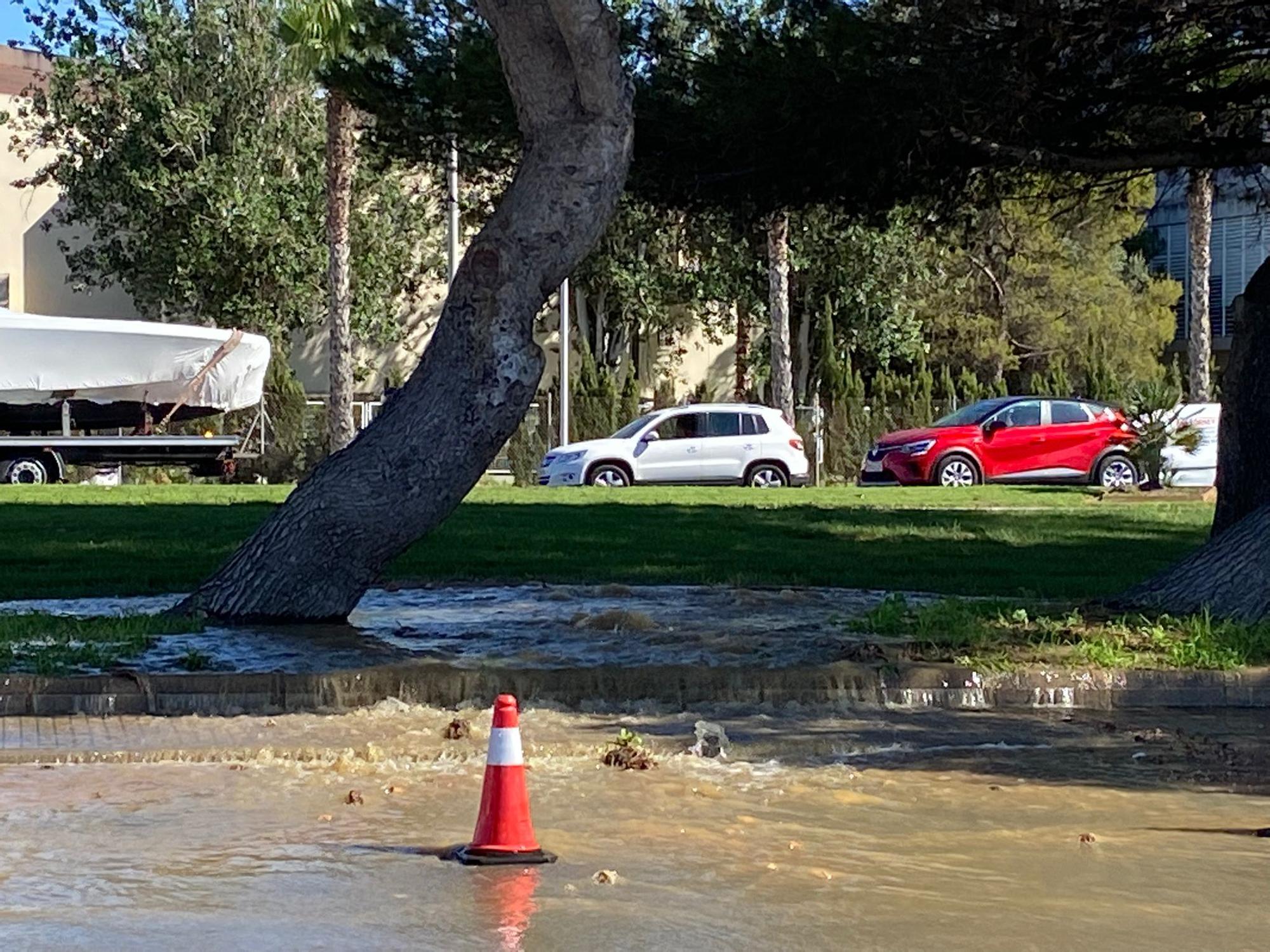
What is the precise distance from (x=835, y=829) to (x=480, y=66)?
8.26m

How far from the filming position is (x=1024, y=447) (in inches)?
1244

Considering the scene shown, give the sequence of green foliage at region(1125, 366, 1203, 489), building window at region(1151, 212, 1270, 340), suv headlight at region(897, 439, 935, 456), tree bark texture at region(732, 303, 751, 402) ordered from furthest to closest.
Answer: building window at region(1151, 212, 1270, 340)
tree bark texture at region(732, 303, 751, 402)
suv headlight at region(897, 439, 935, 456)
green foliage at region(1125, 366, 1203, 489)

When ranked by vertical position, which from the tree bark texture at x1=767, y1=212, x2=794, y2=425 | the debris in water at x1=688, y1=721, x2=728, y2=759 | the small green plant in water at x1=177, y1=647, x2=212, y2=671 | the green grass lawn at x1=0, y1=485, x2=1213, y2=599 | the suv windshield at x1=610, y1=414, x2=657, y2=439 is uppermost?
the tree bark texture at x1=767, y1=212, x2=794, y2=425

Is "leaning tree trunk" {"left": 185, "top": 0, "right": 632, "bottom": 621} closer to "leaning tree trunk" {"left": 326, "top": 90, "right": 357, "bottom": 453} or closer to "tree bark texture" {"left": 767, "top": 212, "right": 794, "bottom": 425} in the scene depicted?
"leaning tree trunk" {"left": 326, "top": 90, "right": 357, "bottom": 453}

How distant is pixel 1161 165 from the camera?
13148 millimetres

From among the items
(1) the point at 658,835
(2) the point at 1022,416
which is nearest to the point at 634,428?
(2) the point at 1022,416

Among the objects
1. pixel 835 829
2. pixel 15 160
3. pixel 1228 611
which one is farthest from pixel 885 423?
pixel 835 829

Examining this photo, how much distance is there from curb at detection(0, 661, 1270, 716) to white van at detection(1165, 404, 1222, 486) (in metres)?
20.3

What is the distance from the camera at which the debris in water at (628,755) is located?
7.88 m

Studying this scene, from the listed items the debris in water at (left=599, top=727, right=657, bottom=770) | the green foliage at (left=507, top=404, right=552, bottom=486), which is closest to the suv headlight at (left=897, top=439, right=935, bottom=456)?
the green foliage at (left=507, top=404, right=552, bottom=486)

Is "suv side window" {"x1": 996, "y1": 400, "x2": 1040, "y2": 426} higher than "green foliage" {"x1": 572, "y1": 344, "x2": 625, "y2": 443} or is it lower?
lower

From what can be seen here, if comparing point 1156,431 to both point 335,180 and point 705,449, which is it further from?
point 335,180

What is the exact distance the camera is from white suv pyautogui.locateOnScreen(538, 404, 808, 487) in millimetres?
32094

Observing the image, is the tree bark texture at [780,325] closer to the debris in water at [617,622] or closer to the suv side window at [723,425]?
the suv side window at [723,425]
